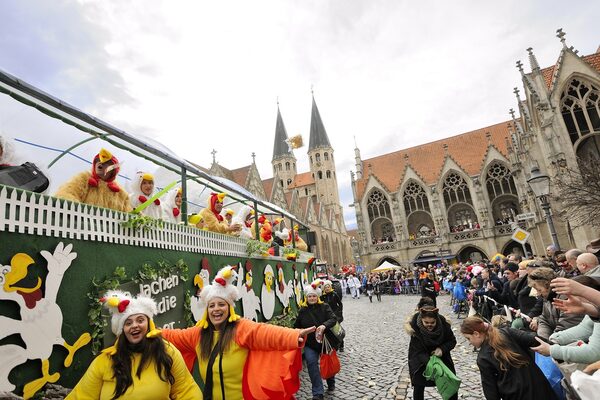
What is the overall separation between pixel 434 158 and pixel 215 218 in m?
41.2

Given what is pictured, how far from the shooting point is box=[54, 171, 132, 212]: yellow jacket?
11.4 feet

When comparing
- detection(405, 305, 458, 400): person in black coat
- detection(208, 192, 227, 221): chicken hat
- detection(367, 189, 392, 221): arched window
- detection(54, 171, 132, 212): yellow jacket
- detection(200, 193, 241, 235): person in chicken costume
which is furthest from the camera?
detection(367, 189, 392, 221): arched window

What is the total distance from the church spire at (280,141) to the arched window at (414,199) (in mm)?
28192

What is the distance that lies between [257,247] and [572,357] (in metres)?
5.19

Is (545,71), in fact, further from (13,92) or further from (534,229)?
(13,92)

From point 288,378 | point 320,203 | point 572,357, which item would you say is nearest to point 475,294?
point 572,357

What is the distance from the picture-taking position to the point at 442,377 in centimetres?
368

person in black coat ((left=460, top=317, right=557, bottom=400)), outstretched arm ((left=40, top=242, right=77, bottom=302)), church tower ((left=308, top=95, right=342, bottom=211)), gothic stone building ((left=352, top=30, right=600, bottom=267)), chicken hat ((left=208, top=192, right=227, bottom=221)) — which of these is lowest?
person in black coat ((left=460, top=317, right=557, bottom=400))

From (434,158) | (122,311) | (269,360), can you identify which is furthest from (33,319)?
(434,158)

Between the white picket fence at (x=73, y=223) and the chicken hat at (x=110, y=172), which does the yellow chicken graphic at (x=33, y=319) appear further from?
the chicken hat at (x=110, y=172)

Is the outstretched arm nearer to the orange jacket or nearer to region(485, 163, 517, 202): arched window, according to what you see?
the orange jacket

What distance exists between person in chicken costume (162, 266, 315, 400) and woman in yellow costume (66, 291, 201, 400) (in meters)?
A: 0.31

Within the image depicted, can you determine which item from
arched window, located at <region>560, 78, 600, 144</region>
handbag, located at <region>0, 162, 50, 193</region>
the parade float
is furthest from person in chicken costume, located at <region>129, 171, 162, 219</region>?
arched window, located at <region>560, 78, 600, 144</region>

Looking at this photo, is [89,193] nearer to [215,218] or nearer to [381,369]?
[215,218]
